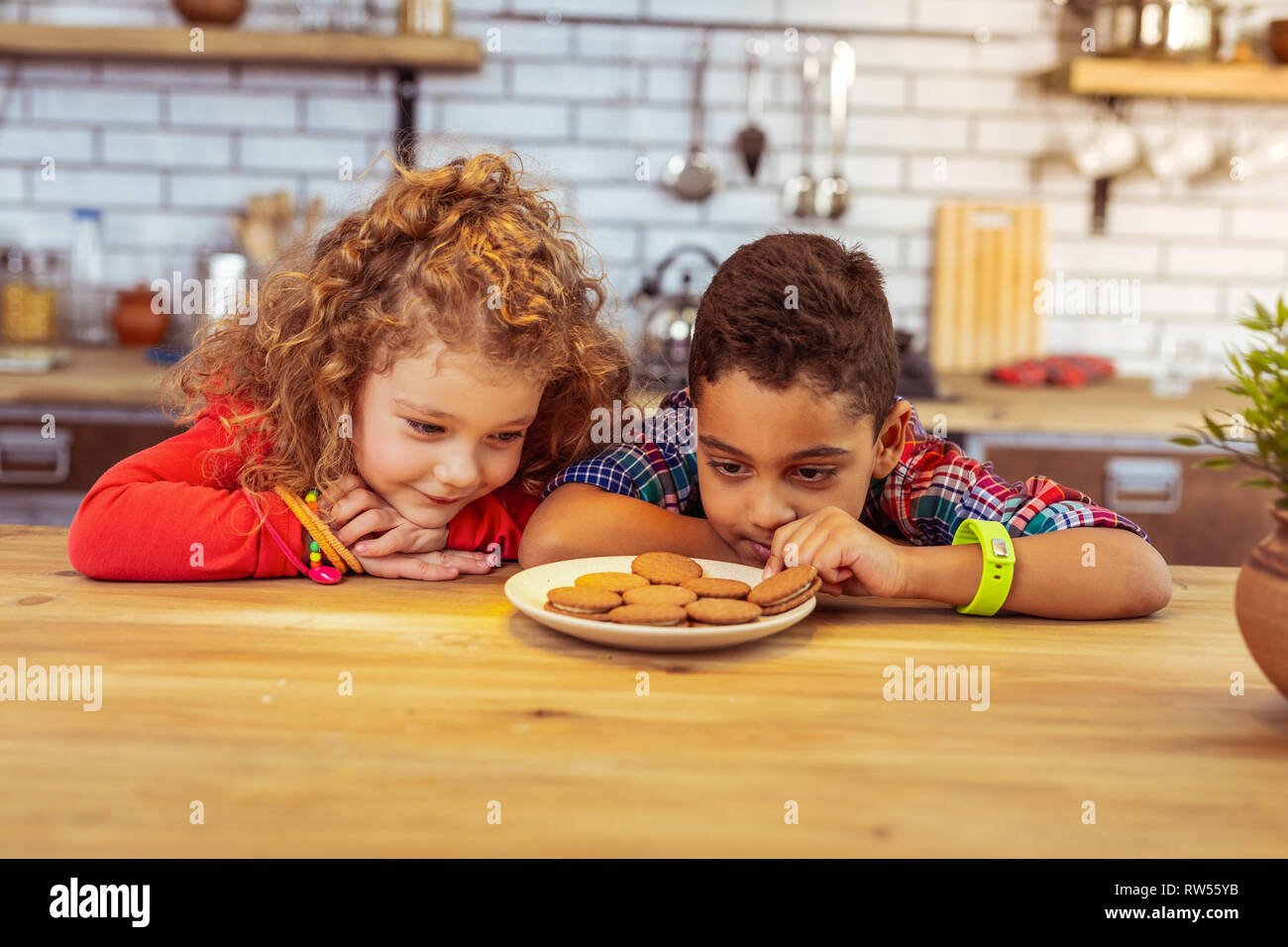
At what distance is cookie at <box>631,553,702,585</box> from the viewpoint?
1008 millimetres

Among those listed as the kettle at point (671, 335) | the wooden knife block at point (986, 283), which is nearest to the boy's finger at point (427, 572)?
the kettle at point (671, 335)

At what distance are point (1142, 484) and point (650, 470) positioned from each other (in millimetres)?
1460

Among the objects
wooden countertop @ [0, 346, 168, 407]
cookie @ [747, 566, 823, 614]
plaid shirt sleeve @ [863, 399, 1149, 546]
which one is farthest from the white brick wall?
cookie @ [747, 566, 823, 614]

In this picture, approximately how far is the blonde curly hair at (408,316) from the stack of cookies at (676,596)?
11.4 inches

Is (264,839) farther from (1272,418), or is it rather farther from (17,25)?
(17,25)

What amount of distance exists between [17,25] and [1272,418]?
9.43 feet

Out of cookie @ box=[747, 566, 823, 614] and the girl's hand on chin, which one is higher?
cookie @ box=[747, 566, 823, 614]

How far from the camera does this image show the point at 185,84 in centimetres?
288

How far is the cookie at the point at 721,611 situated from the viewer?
2.88ft

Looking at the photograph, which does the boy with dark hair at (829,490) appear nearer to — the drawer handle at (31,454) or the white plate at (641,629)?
the white plate at (641,629)

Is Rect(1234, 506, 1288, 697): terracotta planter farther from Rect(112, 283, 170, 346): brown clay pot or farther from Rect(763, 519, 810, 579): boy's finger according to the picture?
Rect(112, 283, 170, 346): brown clay pot

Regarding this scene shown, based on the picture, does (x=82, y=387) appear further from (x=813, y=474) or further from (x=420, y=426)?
(x=813, y=474)

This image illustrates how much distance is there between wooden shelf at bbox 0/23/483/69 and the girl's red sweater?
69.6 inches

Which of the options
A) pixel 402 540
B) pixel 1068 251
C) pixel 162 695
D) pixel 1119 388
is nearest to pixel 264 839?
pixel 162 695
